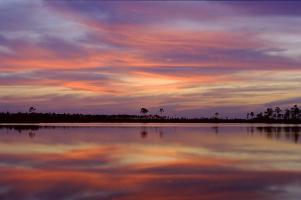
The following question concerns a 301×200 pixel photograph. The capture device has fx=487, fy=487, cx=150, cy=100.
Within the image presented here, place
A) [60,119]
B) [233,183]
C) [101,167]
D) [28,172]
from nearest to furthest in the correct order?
[233,183] → [28,172] → [101,167] → [60,119]

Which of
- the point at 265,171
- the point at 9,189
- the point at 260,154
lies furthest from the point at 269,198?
the point at 260,154

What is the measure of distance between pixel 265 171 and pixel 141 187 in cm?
634

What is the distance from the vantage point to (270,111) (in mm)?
170000

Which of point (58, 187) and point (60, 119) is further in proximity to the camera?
point (60, 119)

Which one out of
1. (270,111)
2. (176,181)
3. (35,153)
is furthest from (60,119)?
(176,181)

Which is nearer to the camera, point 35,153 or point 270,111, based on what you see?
point 35,153

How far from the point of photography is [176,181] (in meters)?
16.4

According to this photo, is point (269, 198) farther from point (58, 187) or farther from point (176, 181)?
point (58, 187)

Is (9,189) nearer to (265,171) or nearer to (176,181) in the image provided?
(176,181)

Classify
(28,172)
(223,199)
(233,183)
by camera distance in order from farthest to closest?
(28,172), (233,183), (223,199)

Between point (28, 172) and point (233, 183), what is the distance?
7814mm

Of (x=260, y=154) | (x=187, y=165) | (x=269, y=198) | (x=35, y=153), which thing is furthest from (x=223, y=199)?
(x=35, y=153)

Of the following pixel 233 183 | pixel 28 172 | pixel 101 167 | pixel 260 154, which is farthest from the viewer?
pixel 260 154

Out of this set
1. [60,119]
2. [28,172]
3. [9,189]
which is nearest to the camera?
[9,189]
